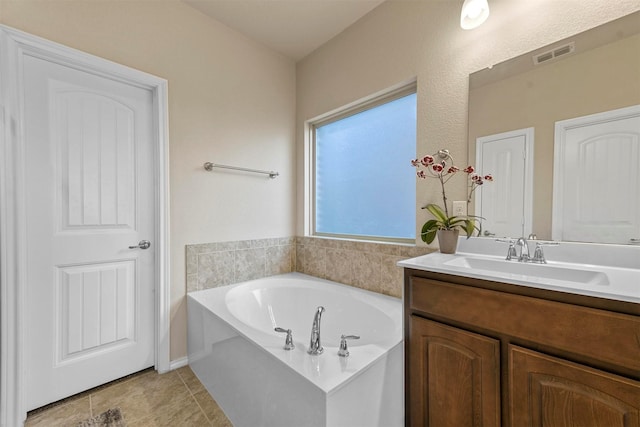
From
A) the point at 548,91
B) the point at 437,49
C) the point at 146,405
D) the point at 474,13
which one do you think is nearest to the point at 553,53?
the point at 548,91

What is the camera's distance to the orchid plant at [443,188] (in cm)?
146

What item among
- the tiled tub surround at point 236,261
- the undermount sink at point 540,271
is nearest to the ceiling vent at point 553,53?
the undermount sink at point 540,271

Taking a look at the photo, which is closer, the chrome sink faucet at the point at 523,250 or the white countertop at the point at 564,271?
the white countertop at the point at 564,271

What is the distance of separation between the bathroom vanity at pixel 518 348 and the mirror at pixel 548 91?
45 centimetres

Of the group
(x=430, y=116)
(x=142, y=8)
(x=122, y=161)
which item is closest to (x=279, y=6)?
(x=142, y=8)

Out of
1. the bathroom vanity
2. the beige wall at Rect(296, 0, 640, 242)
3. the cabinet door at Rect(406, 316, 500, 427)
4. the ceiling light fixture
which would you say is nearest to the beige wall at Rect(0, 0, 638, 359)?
the beige wall at Rect(296, 0, 640, 242)

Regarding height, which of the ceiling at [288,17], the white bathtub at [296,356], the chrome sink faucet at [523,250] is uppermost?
the ceiling at [288,17]

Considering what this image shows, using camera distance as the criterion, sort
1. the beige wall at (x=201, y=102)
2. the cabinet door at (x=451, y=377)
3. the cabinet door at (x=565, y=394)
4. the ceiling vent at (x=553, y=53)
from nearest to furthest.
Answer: the cabinet door at (x=565, y=394) < the cabinet door at (x=451, y=377) < the ceiling vent at (x=553, y=53) < the beige wall at (x=201, y=102)

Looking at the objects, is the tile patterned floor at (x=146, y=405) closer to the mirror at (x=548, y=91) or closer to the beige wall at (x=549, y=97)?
the mirror at (x=548, y=91)

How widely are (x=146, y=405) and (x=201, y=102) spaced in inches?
78.4

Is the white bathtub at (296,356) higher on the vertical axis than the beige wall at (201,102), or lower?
lower

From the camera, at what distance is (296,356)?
110 centimetres

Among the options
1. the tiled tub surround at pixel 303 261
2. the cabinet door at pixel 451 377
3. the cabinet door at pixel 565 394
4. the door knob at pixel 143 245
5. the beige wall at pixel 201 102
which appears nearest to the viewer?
the cabinet door at pixel 565 394

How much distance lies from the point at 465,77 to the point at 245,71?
168 cm
